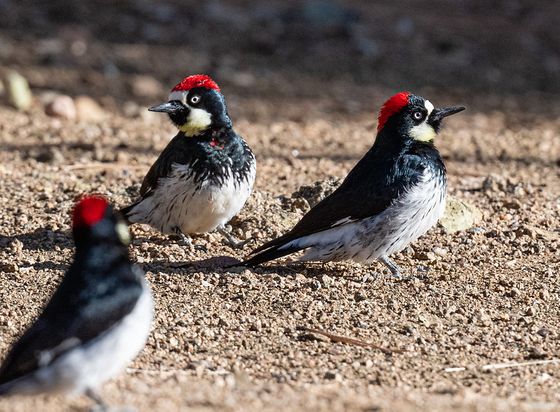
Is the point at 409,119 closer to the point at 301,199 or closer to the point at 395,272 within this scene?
the point at 395,272

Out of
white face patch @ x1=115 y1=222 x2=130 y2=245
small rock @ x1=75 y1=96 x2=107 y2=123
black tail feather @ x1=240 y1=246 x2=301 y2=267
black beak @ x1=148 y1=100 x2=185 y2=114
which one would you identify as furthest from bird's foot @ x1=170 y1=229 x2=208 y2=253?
small rock @ x1=75 y1=96 x2=107 y2=123

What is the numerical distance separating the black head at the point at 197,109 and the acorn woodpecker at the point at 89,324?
9.36 feet

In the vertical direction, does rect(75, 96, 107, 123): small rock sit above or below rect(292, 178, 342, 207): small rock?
below

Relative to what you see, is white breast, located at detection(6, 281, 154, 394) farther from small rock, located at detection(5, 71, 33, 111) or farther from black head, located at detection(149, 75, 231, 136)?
small rock, located at detection(5, 71, 33, 111)

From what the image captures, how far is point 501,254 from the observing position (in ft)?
24.7

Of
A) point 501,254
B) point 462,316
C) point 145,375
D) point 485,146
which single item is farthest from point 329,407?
point 485,146

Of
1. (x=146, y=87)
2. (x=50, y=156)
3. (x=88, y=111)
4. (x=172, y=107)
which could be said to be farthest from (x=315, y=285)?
(x=146, y=87)

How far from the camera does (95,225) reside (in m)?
4.81

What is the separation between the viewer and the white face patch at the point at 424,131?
7.33 meters

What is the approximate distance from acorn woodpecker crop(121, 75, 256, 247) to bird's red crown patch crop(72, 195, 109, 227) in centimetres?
257

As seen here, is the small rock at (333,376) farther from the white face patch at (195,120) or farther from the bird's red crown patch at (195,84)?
the bird's red crown patch at (195,84)

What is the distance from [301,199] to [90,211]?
3.48 meters

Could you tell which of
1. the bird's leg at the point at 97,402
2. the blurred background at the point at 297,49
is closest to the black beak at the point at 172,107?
the bird's leg at the point at 97,402

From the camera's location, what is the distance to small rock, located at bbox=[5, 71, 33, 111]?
11452 millimetres
